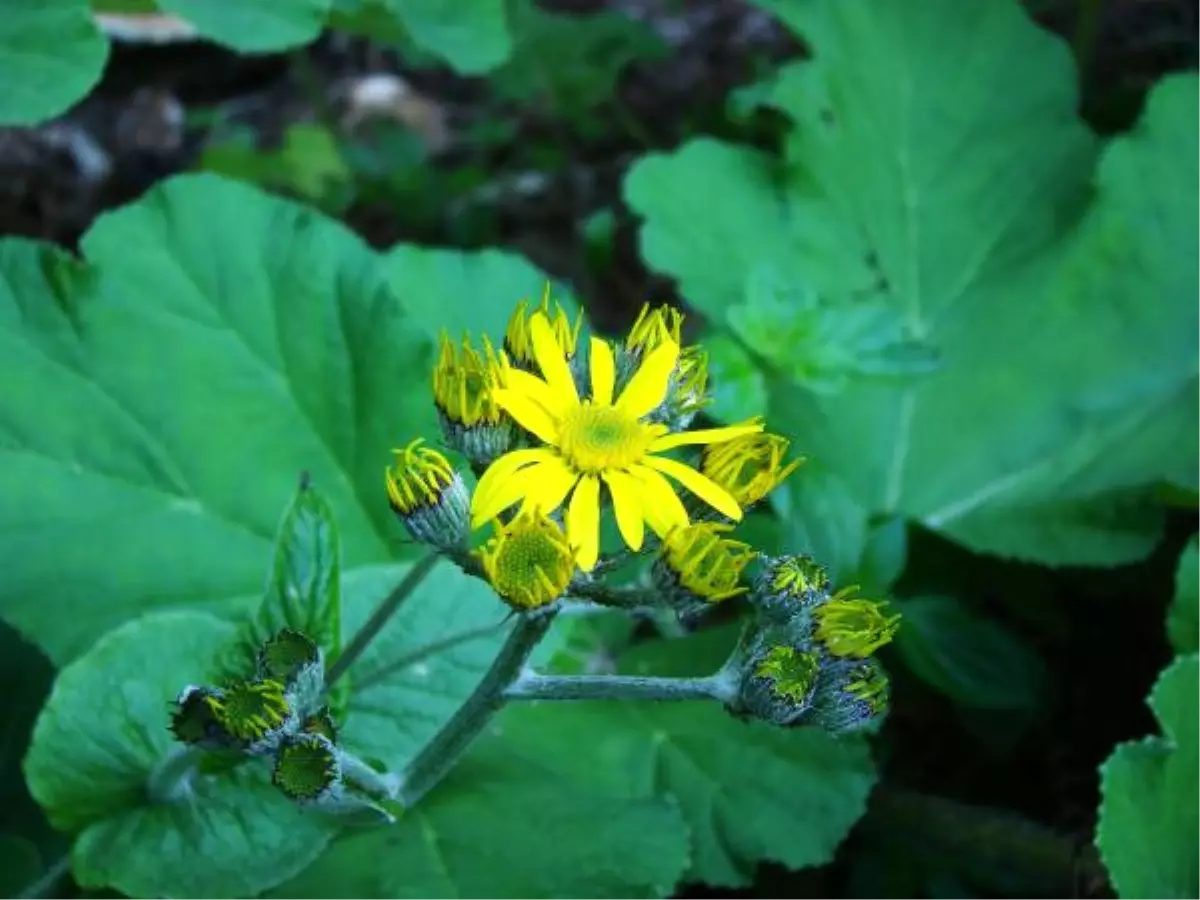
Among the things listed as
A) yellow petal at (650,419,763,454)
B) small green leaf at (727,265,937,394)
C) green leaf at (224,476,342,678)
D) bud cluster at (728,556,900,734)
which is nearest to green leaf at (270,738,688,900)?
green leaf at (224,476,342,678)

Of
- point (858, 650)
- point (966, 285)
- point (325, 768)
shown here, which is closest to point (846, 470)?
point (966, 285)

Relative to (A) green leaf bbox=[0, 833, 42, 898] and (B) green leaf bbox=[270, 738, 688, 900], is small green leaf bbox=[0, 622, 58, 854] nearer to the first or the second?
(A) green leaf bbox=[0, 833, 42, 898]

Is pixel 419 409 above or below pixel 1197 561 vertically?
above

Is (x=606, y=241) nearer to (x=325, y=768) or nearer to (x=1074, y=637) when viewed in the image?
(x=1074, y=637)

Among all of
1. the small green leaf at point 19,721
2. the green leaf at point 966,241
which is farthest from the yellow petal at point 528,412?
the small green leaf at point 19,721

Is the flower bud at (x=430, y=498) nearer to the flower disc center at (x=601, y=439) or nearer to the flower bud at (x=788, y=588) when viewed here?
the flower disc center at (x=601, y=439)

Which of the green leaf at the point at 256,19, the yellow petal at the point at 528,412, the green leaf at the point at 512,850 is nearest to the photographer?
the yellow petal at the point at 528,412
